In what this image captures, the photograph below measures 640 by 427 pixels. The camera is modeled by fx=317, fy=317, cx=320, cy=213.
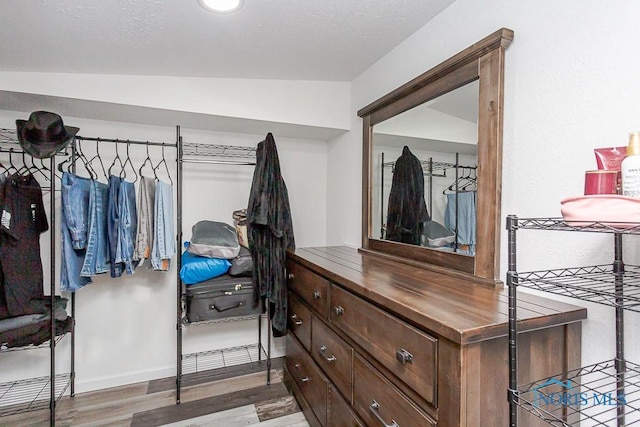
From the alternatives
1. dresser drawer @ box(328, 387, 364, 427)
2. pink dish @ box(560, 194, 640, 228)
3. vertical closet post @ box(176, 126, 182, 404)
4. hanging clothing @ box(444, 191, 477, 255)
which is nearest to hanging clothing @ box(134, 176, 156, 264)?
vertical closet post @ box(176, 126, 182, 404)

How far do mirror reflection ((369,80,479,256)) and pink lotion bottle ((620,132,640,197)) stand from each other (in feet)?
2.07

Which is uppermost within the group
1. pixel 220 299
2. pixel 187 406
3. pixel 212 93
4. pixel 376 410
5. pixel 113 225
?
pixel 212 93

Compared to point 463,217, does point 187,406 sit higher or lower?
lower

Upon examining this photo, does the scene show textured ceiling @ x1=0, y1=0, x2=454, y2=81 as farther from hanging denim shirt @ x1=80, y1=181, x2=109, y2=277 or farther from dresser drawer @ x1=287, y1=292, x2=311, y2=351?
dresser drawer @ x1=287, y1=292, x2=311, y2=351

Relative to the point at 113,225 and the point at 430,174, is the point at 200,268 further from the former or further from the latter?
the point at 430,174

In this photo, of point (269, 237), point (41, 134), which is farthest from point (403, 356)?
point (41, 134)

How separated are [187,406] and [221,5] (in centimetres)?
237

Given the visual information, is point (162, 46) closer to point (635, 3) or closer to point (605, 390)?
point (635, 3)

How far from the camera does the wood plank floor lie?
6.52ft

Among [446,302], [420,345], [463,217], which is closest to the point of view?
[420,345]

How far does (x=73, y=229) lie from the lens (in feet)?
6.21

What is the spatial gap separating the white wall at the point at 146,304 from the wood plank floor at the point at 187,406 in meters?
0.15

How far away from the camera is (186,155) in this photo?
98.5 inches

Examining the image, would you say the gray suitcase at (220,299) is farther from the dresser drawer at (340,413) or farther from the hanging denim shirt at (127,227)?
the dresser drawer at (340,413)
